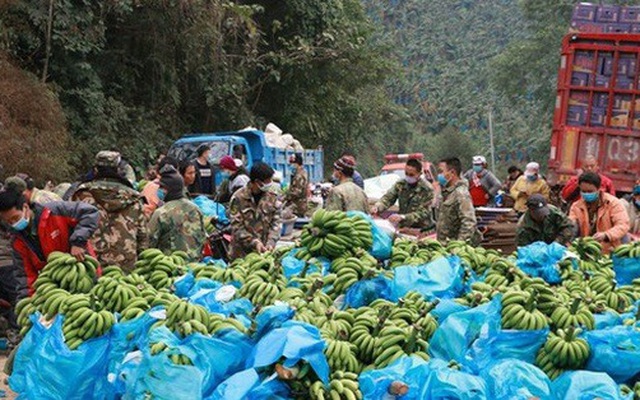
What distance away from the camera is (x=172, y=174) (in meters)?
8.80

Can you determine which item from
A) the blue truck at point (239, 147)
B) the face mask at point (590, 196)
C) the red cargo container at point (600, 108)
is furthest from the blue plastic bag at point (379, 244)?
the blue truck at point (239, 147)

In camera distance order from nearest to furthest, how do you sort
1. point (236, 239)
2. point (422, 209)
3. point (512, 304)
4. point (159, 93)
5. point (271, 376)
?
point (271, 376)
point (512, 304)
point (236, 239)
point (422, 209)
point (159, 93)

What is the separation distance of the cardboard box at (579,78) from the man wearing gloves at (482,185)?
1914mm

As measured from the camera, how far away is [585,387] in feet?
17.5

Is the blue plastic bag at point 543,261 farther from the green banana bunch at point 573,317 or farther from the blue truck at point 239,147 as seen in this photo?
the blue truck at point 239,147

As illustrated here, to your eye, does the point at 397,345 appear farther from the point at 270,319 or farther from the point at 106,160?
the point at 106,160

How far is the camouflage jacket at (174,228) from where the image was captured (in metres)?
8.77

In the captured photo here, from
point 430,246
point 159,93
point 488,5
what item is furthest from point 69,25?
point 488,5

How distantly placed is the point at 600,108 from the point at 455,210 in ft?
24.4

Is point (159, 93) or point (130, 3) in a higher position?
point (130, 3)

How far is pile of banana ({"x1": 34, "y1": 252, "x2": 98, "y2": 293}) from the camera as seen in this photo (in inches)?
276

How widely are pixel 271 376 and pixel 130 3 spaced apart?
61.2ft

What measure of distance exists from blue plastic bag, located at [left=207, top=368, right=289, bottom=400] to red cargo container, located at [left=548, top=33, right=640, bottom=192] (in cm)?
1198

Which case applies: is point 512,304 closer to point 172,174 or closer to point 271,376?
point 271,376
